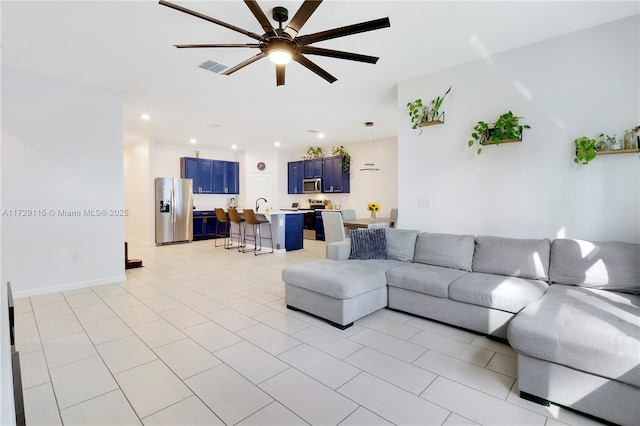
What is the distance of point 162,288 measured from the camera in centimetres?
410

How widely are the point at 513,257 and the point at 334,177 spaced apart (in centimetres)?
587

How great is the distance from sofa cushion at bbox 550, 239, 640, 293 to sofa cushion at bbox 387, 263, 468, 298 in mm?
776

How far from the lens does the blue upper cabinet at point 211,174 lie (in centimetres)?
842

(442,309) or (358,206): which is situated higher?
(358,206)

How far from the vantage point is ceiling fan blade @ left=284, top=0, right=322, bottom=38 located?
6.31 feet

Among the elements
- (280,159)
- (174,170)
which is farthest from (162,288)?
(280,159)

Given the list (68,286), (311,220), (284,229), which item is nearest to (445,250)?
(284,229)

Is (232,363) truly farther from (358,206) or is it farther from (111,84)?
(358,206)

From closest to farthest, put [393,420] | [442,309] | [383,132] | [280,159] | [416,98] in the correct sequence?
[393,420] < [442,309] < [416,98] < [383,132] < [280,159]

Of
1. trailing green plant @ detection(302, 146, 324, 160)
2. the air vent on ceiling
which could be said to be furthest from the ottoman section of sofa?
trailing green plant @ detection(302, 146, 324, 160)

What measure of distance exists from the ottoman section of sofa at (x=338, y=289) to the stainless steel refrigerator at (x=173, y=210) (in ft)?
18.5

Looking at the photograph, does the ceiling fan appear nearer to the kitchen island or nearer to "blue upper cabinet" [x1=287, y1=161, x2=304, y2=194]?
the kitchen island

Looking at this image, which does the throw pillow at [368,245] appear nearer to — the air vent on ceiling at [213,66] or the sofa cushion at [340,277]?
the sofa cushion at [340,277]

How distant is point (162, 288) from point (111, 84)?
274 cm
